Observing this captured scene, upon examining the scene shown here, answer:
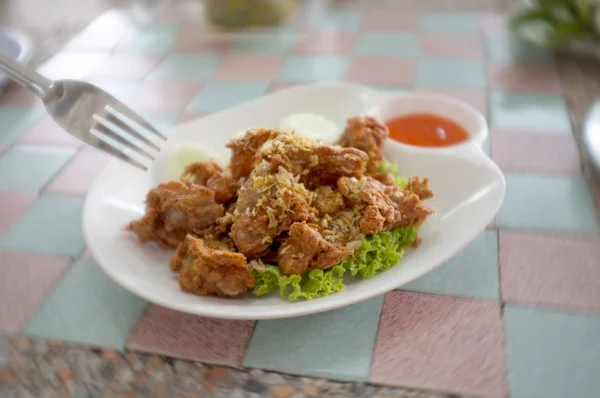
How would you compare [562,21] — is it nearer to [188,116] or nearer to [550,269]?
[550,269]

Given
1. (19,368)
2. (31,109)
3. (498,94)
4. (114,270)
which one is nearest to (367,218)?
(114,270)

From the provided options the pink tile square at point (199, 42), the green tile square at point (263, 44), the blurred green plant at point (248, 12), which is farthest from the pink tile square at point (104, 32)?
the green tile square at point (263, 44)

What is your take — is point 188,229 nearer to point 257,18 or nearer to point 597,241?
point 597,241

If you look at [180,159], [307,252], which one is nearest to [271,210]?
[307,252]

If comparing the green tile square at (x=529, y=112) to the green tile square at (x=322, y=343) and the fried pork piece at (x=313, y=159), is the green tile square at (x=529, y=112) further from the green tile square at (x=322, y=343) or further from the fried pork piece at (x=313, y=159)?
the green tile square at (x=322, y=343)

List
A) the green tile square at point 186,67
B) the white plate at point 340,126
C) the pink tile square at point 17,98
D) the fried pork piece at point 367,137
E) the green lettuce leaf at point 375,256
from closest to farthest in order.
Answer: the white plate at point 340,126 → the green lettuce leaf at point 375,256 → the fried pork piece at point 367,137 → the pink tile square at point 17,98 → the green tile square at point 186,67

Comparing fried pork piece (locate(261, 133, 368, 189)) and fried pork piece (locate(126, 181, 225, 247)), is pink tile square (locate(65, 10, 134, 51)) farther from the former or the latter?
fried pork piece (locate(261, 133, 368, 189))
